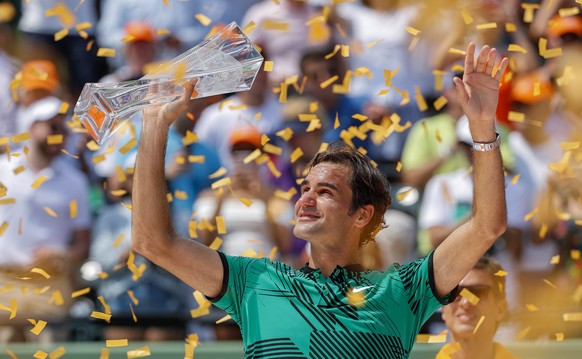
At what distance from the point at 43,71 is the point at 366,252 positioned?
2.63 meters

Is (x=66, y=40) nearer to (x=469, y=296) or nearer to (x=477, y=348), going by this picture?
(x=469, y=296)

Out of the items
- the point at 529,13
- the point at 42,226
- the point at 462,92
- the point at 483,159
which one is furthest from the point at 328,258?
the point at 529,13

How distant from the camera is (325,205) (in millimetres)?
4145

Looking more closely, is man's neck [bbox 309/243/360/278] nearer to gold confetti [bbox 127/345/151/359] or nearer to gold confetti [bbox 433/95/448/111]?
gold confetti [bbox 127/345/151/359]

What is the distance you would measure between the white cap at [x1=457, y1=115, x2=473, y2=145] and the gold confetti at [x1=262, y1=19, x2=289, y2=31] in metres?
1.23

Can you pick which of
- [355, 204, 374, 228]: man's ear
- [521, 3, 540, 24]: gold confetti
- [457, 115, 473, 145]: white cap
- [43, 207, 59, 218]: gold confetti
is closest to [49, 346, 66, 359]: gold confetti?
[43, 207, 59, 218]: gold confetti

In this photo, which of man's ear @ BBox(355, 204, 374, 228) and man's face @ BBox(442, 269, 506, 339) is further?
man's face @ BBox(442, 269, 506, 339)

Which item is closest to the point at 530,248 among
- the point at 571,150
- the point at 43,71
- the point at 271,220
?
the point at 571,150

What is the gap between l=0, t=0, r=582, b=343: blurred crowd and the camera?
661cm

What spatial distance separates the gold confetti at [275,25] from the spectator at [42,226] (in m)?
1.42

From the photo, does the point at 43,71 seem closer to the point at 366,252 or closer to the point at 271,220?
the point at 271,220

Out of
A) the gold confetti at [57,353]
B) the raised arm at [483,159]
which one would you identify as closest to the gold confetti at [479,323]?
the raised arm at [483,159]

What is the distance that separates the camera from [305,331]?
3838 mm

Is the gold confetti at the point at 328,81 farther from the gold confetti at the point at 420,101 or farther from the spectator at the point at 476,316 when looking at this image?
the spectator at the point at 476,316
